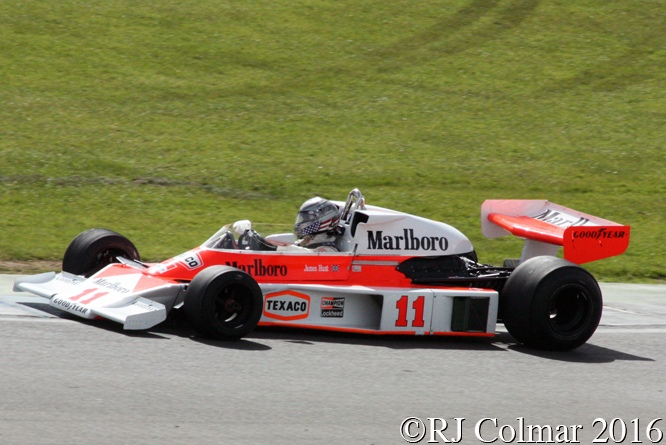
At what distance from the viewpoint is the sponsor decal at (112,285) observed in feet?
24.5

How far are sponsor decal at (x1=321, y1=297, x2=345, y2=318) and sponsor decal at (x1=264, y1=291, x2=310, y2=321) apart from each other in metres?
0.15

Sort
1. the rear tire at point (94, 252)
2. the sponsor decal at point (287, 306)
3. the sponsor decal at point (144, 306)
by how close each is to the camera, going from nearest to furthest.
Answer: the sponsor decal at point (144, 306) < the sponsor decal at point (287, 306) < the rear tire at point (94, 252)

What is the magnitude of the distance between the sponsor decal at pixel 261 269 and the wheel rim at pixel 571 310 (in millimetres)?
2405

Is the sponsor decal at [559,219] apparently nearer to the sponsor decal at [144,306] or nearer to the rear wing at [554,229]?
the rear wing at [554,229]

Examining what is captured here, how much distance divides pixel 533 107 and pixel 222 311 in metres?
16.9

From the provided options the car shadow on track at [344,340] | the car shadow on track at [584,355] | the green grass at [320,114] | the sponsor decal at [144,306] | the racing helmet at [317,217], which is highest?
the green grass at [320,114]

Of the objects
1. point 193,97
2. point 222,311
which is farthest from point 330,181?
point 222,311

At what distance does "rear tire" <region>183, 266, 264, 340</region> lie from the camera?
23.0ft

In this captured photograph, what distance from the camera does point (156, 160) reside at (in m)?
17.2

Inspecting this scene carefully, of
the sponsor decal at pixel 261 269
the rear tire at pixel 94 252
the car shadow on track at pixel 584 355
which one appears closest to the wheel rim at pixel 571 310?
the car shadow on track at pixel 584 355

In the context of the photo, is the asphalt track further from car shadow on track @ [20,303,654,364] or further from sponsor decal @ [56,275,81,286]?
sponsor decal @ [56,275,81,286]

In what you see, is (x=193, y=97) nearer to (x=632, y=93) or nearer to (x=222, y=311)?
(x=632, y=93)

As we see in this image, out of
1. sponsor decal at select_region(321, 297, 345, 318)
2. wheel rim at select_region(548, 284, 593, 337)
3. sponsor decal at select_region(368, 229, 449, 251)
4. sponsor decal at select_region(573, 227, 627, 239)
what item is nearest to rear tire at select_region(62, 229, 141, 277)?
sponsor decal at select_region(321, 297, 345, 318)

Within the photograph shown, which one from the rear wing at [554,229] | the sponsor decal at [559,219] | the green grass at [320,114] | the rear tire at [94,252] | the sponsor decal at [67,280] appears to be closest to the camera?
the sponsor decal at [67,280]
